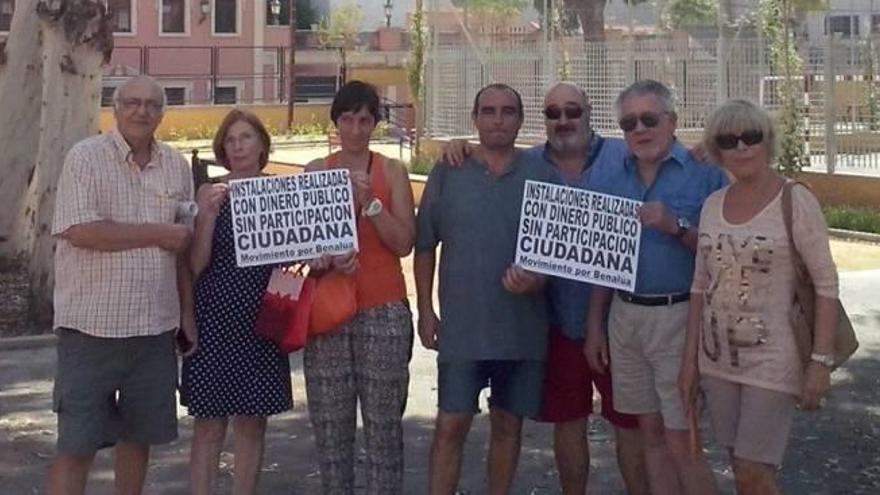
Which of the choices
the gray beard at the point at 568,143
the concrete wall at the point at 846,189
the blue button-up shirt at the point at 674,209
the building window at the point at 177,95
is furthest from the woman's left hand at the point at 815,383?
the building window at the point at 177,95

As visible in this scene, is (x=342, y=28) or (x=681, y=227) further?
(x=342, y=28)

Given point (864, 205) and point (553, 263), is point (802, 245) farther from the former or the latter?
point (864, 205)

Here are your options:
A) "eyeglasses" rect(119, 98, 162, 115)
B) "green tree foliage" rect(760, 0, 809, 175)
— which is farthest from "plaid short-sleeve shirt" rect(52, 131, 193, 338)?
"green tree foliage" rect(760, 0, 809, 175)

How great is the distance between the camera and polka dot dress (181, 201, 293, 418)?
628 cm

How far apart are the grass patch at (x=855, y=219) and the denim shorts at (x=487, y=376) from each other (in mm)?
13213

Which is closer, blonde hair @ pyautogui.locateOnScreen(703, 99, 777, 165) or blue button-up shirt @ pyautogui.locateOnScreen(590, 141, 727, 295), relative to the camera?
blonde hair @ pyautogui.locateOnScreen(703, 99, 777, 165)

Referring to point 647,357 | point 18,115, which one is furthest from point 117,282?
point 18,115

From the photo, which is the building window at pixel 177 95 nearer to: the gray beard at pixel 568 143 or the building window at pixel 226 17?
the building window at pixel 226 17

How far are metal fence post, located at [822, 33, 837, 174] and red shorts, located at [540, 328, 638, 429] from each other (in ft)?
48.6

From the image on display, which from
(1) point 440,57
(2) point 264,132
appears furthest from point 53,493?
(1) point 440,57

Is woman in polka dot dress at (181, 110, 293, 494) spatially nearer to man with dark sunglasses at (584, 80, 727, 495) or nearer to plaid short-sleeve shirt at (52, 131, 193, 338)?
plaid short-sleeve shirt at (52, 131, 193, 338)

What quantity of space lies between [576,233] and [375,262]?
827 mm

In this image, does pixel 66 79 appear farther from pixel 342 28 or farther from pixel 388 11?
pixel 388 11

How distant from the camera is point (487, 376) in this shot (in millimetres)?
6418
